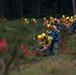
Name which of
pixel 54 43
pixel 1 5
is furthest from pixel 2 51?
pixel 1 5

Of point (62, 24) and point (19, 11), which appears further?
point (19, 11)

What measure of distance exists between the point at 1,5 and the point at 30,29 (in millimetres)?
19098

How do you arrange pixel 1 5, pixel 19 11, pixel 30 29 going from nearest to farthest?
pixel 30 29, pixel 1 5, pixel 19 11

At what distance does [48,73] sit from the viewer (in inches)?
275

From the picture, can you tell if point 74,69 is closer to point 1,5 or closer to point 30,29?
point 30,29

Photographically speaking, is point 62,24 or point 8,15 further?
point 8,15

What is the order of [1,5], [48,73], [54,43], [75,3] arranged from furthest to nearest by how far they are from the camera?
1. [1,5]
2. [75,3]
3. [54,43]
4. [48,73]

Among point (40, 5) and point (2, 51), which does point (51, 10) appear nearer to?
point (40, 5)

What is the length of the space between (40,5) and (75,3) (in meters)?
7.19

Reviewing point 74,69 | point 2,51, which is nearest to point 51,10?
point 2,51

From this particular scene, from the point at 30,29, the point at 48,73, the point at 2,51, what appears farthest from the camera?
the point at 30,29

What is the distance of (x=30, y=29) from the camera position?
29.8m

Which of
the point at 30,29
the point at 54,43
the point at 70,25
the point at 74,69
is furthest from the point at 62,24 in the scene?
the point at 74,69

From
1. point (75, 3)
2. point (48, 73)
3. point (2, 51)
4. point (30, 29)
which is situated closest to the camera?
point (48, 73)
